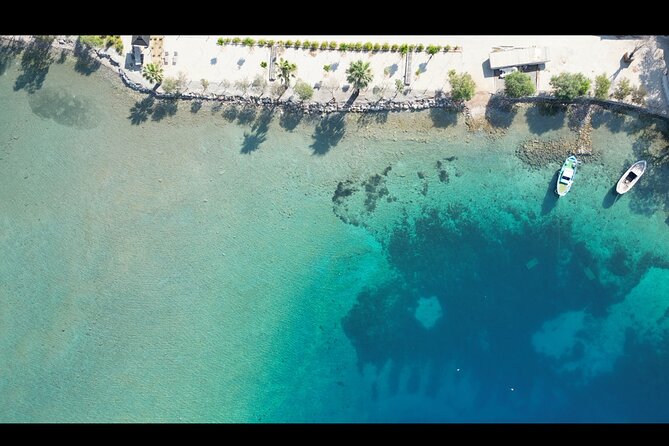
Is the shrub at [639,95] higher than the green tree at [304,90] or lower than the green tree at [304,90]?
higher

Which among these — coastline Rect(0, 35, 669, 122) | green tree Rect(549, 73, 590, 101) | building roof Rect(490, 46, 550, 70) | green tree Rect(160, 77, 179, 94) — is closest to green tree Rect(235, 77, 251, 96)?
coastline Rect(0, 35, 669, 122)

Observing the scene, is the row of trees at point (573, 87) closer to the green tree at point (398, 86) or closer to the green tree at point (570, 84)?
the green tree at point (570, 84)

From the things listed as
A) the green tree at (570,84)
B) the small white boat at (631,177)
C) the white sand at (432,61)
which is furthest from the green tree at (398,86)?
the small white boat at (631,177)

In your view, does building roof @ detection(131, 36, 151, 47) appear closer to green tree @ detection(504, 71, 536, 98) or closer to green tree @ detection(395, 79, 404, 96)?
green tree @ detection(395, 79, 404, 96)

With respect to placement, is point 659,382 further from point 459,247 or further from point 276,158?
point 276,158

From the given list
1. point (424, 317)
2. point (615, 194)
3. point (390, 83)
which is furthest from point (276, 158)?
Result: point (615, 194)

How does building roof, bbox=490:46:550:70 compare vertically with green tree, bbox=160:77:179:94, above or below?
above
